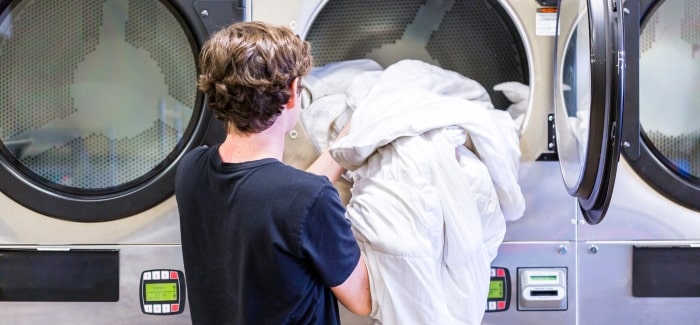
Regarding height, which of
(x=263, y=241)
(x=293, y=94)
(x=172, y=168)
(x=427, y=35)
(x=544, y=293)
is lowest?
(x=544, y=293)

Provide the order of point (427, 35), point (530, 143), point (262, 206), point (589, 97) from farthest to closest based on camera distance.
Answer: point (427, 35) → point (530, 143) → point (589, 97) → point (262, 206)

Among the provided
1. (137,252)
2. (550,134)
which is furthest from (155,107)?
(550,134)

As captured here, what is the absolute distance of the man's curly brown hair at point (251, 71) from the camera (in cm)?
111

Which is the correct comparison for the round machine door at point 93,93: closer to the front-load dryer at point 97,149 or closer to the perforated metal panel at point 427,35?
the front-load dryer at point 97,149

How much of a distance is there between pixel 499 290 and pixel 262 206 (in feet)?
2.94

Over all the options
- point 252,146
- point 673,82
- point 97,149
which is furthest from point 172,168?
point 673,82

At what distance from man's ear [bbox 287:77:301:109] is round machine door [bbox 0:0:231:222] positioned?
657mm

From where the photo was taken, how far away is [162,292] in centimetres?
177

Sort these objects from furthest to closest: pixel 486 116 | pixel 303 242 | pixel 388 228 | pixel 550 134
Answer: pixel 550 134, pixel 486 116, pixel 388 228, pixel 303 242

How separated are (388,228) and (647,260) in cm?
78

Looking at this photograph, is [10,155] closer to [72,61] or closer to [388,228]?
[72,61]

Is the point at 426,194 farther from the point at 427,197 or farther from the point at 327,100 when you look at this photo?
the point at 327,100

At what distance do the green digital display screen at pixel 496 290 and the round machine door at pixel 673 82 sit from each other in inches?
22.6

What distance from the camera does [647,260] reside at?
176cm
